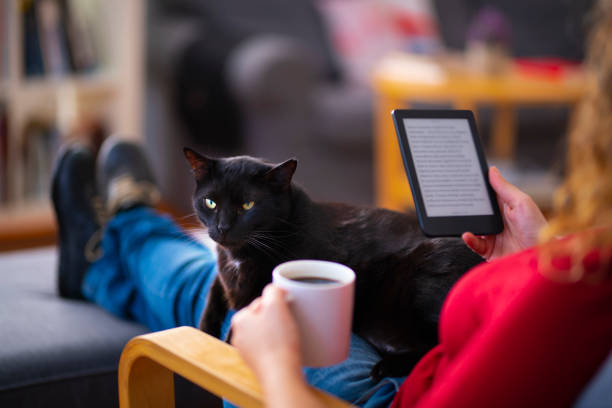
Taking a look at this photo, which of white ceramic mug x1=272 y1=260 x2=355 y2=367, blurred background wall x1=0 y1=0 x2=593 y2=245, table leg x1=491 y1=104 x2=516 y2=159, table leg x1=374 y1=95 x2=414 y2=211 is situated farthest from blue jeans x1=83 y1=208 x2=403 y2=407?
table leg x1=491 y1=104 x2=516 y2=159

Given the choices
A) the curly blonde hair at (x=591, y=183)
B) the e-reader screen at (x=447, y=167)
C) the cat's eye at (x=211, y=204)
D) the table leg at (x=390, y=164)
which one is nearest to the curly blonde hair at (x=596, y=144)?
the curly blonde hair at (x=591, y=183)

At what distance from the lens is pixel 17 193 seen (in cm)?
247

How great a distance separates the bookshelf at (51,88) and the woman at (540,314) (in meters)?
2.10

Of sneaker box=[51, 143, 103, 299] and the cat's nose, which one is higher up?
the cat's nose

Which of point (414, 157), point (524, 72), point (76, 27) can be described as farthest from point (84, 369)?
point (524, 72)

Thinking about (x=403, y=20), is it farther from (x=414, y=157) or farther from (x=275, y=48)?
(x=414, y=157)

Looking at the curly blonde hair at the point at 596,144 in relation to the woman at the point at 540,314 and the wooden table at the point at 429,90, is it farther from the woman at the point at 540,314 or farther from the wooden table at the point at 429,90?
the wooden table at the point at 429,90

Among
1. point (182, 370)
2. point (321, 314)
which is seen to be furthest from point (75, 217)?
point (321, 314)

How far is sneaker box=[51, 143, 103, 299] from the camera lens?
1.29m

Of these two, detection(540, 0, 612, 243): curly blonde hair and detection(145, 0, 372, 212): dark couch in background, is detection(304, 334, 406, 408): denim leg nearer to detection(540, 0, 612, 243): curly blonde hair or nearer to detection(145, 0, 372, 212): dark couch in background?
detection(540, 0, 612, 243): curly blonde hair

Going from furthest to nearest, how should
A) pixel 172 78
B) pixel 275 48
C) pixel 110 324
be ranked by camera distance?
1. pixel 172 78
2. pixel 275 48
3. pixel 110 324

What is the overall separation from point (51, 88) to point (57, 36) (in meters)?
0.20

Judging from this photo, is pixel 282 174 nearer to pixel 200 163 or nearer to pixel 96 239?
pixel 200 163

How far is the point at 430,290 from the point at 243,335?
325mm
